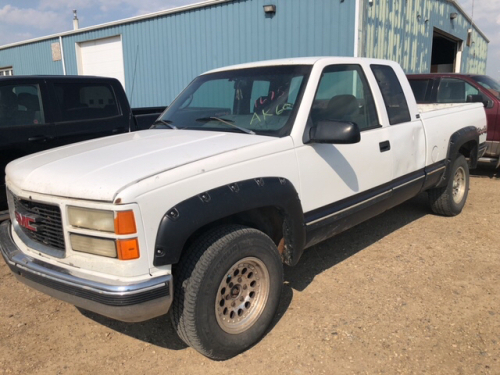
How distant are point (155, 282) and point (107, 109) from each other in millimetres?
3891

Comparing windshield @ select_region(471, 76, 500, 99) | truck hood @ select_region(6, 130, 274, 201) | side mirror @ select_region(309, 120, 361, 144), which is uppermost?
windshield @ select_region(471, 76, 500, 99)

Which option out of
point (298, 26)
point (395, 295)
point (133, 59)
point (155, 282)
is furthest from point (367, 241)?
point (133, 59)

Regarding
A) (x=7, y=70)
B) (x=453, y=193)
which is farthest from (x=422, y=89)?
(x=7, y=70)

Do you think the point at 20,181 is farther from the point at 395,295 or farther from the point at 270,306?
the point at 395,295

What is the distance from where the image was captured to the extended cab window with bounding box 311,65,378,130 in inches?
138

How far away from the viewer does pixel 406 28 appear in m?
12.4

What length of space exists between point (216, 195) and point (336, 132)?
1.03m

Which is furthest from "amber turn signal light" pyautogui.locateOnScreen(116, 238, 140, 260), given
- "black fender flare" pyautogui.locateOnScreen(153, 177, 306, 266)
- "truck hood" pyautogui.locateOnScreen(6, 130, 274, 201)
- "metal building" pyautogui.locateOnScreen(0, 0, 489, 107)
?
"metal building" pyautogui.locateOnScreen(0, 0, 489, 107)

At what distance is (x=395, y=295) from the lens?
363 cm

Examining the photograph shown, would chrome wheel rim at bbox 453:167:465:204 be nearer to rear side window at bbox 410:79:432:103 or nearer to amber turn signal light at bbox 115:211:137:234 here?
rear side window at bbox 410:79:432:103

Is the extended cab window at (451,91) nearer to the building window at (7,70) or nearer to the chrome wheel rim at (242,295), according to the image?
the chrome wheel rim at (242,295)

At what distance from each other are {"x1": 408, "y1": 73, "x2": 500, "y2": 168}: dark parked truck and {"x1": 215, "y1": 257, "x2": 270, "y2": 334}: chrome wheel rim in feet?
20.1

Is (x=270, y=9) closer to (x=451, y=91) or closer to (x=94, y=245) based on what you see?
(x=451, y=91)

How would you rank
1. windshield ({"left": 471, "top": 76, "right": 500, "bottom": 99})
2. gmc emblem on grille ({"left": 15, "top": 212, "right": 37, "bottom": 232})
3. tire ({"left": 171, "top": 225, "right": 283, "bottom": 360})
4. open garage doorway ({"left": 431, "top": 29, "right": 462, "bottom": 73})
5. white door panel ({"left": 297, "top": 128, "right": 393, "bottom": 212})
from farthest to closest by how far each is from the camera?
open garage doorway ({"left": 431, "top": 29, "right": 462, "bottom": 73}) → windshield ({"left": 471, "top": 76, "right": 500, "bottom": 99}) → white door panel ({"left": 297, "top": 128, "right": 393, "bottom": 212}) → gmc emblem on grille ({"left": 15, "top": 212, "right": 37, "bottom": 232}) → tire ({"left": 171, "top": 225, "right": 283, "bottom": 360})
